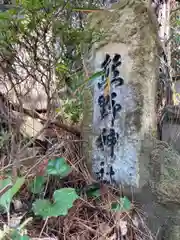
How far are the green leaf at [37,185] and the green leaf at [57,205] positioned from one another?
22 cm

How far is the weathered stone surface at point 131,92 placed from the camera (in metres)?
1.88

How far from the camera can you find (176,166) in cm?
185

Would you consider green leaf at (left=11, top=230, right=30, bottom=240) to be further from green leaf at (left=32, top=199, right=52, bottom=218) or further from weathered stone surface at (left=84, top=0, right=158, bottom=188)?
weathered stone surface at (left=84, top=0, right=158, bottom=188)

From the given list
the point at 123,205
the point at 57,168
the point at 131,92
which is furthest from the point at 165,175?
the point at 57,168

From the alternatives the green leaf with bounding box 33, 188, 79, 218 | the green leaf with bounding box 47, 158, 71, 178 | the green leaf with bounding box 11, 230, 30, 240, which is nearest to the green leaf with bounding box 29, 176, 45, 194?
the green leaf with bounding box 47, 158, 71, 178

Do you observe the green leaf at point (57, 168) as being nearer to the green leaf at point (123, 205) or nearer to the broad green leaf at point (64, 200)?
the broad green leaf at point (64, 200)

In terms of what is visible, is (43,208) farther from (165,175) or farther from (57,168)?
(165,175)

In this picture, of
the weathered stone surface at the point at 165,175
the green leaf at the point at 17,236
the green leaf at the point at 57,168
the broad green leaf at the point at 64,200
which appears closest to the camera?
the green leaf at the point at 17,236

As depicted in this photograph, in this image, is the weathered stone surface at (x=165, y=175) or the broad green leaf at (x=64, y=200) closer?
the broad green leaf at (x=64, y=200)

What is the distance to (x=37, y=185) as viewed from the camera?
173cm

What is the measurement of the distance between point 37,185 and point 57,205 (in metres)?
0.29

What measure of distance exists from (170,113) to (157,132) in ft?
0.95

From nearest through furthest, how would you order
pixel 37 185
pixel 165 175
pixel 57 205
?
pixel 57 205
pixel 37 185
pixel 165 175

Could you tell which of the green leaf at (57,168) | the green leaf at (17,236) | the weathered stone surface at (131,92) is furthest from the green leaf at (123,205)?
the green leaf at (17,236)
